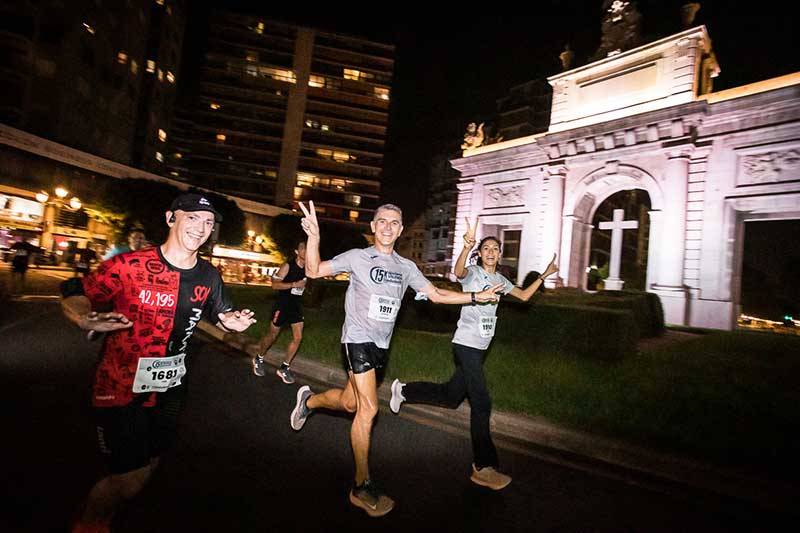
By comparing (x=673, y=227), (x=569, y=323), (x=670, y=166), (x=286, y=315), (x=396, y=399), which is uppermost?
(x=670, y=166)

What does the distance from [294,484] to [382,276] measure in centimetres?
171

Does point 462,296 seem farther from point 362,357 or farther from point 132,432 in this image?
point 132,432

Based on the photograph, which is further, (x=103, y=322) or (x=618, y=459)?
(x=618, y=459)

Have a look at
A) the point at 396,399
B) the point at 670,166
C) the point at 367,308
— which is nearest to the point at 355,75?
the point at 670,166

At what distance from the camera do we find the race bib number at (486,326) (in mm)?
4082

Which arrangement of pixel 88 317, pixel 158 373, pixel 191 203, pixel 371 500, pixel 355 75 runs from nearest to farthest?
1. pixel 88 317
2. pixel 158 373
3. pixel 191 203
4. pixel 371 500
5. pixel 355 75

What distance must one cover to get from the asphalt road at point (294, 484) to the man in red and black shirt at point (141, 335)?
678 millimetres

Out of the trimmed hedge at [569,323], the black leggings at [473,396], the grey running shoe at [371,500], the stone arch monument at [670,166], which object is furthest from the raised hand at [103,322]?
the stone arch monument at [670,166]

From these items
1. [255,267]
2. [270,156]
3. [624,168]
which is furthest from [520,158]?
[270,156]

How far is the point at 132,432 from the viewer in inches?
87.1

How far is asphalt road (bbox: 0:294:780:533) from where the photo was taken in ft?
9.14

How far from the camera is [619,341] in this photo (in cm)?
806

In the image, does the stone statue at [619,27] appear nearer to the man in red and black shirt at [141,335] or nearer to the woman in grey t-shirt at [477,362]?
the woman in grey t-shirt at [477,362]

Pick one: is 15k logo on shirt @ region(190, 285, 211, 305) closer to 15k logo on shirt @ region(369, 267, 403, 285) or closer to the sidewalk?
15k logo on shirt @ region(369, 267, 403, 285)
